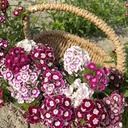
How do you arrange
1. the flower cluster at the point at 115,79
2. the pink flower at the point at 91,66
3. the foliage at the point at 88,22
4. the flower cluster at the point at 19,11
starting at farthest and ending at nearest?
the foliage at the point at 88,22 < the flower cluster at the point at 19,11 < the flower cluster at the point at 115,79 < the pink flower at the point at 91,66

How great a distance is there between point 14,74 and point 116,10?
2.77 m

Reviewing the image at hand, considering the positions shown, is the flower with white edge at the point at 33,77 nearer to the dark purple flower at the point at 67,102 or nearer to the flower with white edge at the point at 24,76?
the flower with white edge at the point at 24,76

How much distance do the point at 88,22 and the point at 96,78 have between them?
2153 mm

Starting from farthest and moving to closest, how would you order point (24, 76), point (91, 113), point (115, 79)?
point (115, 79) < point (24, 76) < point (91, 113)

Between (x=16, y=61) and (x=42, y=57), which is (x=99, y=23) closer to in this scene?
(x=42, y=57)

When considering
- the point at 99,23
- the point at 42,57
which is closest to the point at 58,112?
the point at 42,57

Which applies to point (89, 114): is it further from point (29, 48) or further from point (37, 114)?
point (29, 48)

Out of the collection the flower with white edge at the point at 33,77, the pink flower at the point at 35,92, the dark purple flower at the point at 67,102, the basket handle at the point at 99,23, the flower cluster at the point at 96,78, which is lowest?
the pink flower at the point at 35,92

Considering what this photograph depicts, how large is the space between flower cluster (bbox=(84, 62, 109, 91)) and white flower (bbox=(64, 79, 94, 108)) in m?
0.04

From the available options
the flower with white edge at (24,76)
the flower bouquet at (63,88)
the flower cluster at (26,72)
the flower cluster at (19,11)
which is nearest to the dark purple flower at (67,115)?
the flower bouquet at (63,88)

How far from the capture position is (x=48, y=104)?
2.29 metres

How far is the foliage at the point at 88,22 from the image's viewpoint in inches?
171

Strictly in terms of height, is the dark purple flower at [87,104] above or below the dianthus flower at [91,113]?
above

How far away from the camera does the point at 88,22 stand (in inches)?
172
